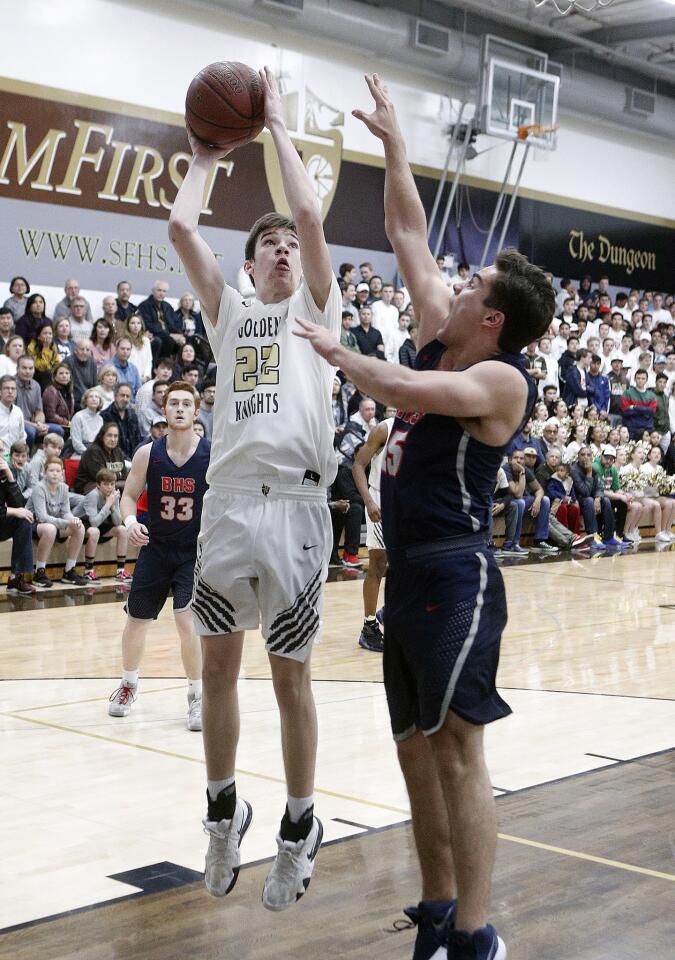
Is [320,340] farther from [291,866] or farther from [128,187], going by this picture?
[128,187]

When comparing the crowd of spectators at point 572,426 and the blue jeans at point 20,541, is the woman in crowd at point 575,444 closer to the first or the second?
the crowd of spectators at point 572,426

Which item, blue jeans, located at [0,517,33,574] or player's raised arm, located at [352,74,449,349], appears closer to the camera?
player's raised arm, located at [352,74,449,349]

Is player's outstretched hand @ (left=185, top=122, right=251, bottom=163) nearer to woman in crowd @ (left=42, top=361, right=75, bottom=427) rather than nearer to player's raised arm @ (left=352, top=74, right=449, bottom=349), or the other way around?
player's raised arm @ (left=352, top=74, right=449, bottom=349)

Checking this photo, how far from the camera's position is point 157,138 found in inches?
616

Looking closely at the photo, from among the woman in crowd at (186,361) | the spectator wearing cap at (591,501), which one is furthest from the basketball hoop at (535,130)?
the woman in crowd at (186,361)

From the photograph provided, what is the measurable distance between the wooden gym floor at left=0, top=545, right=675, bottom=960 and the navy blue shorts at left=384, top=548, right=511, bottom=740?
2.36 feet

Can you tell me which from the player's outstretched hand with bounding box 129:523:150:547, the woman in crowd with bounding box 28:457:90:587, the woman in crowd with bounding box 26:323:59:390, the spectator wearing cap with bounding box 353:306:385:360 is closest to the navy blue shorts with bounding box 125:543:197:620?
the player's outstretched hand with bounding box 129:523:150:547

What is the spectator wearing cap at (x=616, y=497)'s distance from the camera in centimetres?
1623

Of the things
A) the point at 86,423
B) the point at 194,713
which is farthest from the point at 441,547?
the point at 86,423

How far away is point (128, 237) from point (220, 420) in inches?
486

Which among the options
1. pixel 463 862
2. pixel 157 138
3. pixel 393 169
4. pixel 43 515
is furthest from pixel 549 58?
pixel 463 862

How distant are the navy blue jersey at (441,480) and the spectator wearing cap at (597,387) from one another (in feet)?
50.1

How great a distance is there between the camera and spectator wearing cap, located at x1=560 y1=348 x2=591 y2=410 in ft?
58.4

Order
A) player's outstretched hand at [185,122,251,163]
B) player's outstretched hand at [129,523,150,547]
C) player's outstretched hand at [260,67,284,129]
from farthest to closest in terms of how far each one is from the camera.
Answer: player's outstretched hand at [129,523,150,547] → player's outstretched hand at [185,122,251,163] → player's outstretched hand at [260,67,284,129]
